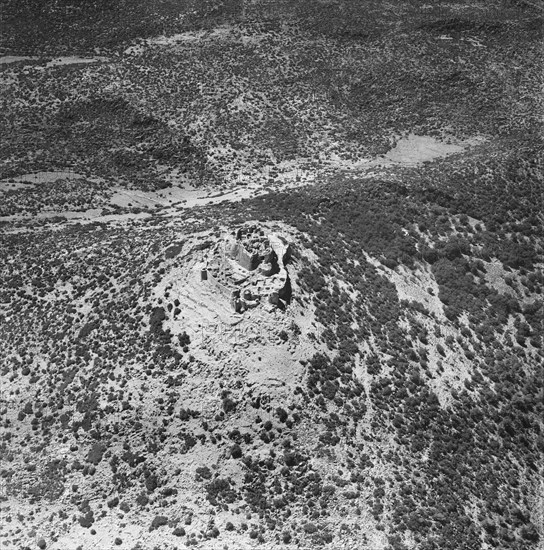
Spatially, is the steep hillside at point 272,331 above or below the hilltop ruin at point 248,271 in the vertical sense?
below

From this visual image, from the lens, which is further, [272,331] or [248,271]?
[248,271]

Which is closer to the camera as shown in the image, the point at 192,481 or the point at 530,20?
the point at 192,481

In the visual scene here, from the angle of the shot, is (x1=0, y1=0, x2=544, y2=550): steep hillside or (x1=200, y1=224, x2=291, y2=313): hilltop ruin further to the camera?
(x1=200, y1=224, x2=291, y2=313): hilltop ruin

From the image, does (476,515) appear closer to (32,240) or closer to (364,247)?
(364,247)

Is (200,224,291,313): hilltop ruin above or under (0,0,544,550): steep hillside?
above

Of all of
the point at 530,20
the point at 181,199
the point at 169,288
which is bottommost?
the point at 181,199

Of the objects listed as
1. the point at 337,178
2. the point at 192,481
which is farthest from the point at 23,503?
the point at 337,178

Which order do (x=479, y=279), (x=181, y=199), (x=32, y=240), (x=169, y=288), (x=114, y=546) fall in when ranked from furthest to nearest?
(x=181, y=199)
(x=32, y=240)
(x=479, y=279)
(x=169, y=288)
(x=114, y=546)

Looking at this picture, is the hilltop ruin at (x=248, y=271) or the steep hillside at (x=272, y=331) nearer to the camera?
the steep hillside at (x=272, y=331)
